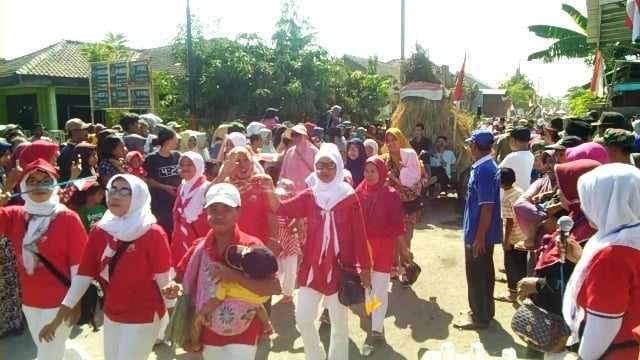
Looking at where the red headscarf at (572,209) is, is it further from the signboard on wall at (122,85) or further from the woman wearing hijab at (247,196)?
the signboard on wall at (122,85)

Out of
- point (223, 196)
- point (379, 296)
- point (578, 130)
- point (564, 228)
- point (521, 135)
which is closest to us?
point (564, 228)

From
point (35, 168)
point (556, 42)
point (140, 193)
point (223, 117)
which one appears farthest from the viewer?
point (556, 42)

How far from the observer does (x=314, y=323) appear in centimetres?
433

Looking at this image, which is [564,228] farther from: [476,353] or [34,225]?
[34,225]

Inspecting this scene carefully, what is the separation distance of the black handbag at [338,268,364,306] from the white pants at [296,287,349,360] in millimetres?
137

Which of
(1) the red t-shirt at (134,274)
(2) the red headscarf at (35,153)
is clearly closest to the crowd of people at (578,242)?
(1) the red t-shirt at (134,274)

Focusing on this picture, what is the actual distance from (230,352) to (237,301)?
0.31 m

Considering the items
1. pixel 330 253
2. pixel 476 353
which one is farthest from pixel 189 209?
pixel 476 353

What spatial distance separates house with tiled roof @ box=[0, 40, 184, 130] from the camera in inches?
936

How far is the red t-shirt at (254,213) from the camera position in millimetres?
4863

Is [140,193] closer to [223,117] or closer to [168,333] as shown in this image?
[168,333]

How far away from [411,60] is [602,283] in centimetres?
994

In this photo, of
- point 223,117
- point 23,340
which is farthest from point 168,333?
point 223,117

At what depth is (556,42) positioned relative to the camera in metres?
21.0
